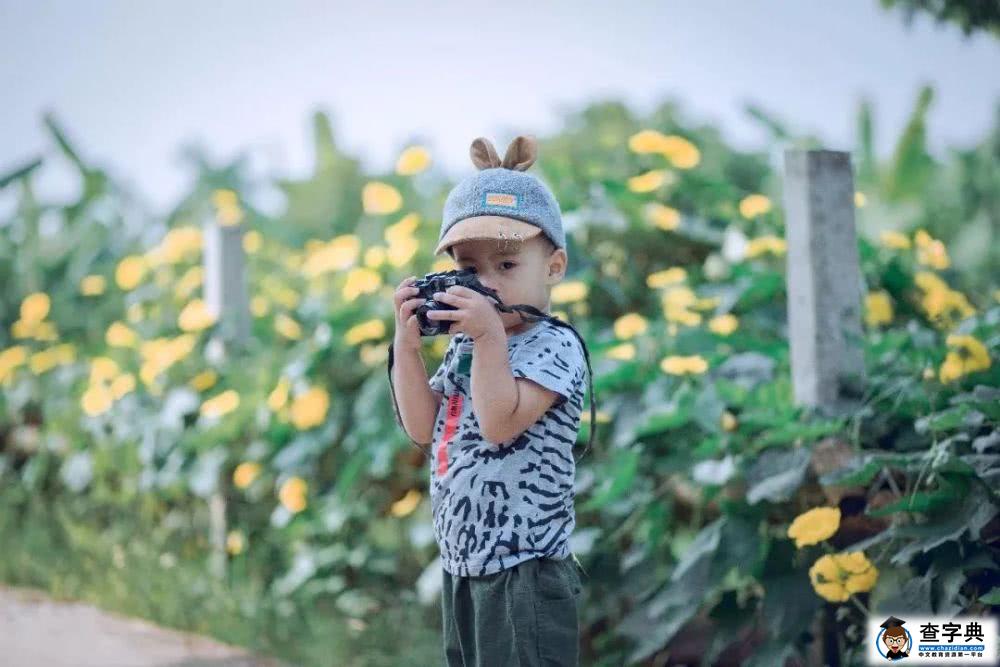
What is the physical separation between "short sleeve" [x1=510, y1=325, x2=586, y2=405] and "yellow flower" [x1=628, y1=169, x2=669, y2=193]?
7.09 ft

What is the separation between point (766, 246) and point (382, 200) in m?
1.41

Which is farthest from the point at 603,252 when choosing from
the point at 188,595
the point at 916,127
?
the point at 916,127

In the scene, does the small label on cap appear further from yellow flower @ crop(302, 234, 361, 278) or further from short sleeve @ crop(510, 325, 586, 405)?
yellow flower @ crop(302, 234, 361, 278)

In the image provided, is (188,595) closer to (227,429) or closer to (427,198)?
(227,429)

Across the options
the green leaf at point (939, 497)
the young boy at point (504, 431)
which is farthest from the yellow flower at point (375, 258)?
the green leaf at point (939, 497)

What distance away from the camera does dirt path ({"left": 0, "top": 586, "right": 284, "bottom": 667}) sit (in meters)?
4.05

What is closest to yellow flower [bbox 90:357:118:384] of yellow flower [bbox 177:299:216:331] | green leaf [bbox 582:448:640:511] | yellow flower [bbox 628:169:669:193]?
yellow flower [bbox 177:299:216:331]

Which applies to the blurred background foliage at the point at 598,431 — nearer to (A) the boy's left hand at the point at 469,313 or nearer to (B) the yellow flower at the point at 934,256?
(B) the yellow flower at the point at 934,256

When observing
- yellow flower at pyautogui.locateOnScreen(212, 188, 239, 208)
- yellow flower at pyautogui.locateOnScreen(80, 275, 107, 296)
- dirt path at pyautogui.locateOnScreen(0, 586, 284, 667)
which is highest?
yellow flower at pyautogui.locateOnScreen(212, 188, 239, 208)

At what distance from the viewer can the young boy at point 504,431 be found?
2199 mm

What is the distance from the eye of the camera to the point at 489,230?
2270 mm

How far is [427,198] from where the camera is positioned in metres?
4.94

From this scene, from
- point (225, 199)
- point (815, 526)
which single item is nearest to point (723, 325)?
point (815, 526)

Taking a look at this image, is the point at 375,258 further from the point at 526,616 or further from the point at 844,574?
the point at 526,616
